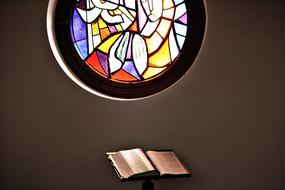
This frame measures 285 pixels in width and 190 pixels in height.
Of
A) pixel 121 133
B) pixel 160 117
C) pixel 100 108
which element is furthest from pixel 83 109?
pixel 160 117

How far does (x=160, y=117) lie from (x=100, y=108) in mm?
423

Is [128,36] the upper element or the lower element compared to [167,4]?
lower

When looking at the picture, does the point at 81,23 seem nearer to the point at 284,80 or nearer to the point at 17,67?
→ the point at 17,67

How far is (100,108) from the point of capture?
3031 millimetres

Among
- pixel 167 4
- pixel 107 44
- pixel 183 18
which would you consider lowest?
pixel 107 44

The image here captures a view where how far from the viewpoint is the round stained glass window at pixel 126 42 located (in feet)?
10.3

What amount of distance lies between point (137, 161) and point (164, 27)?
3.51 ft

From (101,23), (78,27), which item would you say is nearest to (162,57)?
(101,23)

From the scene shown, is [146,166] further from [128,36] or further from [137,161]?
[128,36]

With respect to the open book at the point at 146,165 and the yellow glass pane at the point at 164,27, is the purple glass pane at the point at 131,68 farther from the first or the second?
the open book at the point at 146,165

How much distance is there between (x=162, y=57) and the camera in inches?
126

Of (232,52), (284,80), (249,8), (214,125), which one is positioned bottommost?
(214,125)

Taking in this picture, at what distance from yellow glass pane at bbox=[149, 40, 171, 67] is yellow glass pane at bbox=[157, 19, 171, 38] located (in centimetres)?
7

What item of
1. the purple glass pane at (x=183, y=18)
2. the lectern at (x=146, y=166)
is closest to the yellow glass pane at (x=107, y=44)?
the purple glass pane at (x=183, y=18)
